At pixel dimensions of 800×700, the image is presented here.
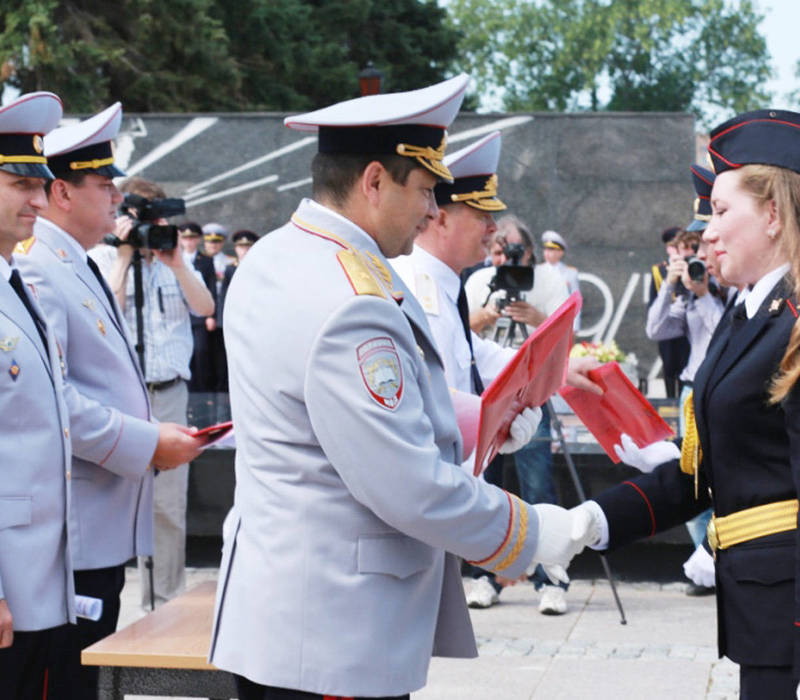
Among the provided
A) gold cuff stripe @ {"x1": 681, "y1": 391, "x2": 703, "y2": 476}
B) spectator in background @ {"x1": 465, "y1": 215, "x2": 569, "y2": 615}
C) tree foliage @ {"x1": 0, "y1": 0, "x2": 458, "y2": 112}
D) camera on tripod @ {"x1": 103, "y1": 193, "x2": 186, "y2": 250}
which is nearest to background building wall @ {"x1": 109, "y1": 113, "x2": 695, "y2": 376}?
tree foliage @ {"x1": 0, "y1": 0, "x2": 458, "y2": 112}

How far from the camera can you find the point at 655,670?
18.5ft

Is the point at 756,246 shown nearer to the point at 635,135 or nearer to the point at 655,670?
the point at 655,670

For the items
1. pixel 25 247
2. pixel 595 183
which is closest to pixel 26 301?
pixel 25 247

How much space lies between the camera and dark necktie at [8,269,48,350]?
3445 mm

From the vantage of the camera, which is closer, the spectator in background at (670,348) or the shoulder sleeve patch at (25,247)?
the shoulder sleeve patch at (25,247)

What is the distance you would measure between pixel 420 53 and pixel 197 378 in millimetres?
21111

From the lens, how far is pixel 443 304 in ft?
16.2

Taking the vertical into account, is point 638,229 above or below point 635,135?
below

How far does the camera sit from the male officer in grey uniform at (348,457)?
7.75ft

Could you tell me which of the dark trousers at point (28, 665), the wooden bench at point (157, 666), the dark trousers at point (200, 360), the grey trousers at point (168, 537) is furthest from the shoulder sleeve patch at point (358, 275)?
the dark trousers at point (200, 360)

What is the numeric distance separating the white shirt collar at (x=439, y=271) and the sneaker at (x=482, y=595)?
2377 mm

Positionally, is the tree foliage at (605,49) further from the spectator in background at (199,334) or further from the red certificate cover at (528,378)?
the red certificate cover at (528,378)

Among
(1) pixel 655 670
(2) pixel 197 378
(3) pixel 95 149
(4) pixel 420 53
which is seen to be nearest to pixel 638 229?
(2) pixel 197 378

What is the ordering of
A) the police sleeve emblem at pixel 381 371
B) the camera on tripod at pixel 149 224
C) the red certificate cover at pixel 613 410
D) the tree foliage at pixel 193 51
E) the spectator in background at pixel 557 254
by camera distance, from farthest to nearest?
the tree foliage at pixel 193 51, the spectator in background at pixel 557 254, the camera on tripod at pixel 149 224, the red certificate cover at pixel 613 410, the police sleeve emblem at pixel 381 371
